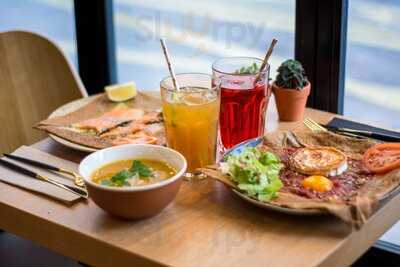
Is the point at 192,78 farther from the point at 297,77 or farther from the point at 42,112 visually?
the point at 42,112

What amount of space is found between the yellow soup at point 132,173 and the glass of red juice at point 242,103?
23 cm

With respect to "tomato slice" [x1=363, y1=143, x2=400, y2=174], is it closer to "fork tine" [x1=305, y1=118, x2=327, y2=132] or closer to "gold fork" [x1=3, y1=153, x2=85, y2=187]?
"fork tine" [x1=305, y1=118, x2=327, y2=132]

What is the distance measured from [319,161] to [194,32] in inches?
43.6

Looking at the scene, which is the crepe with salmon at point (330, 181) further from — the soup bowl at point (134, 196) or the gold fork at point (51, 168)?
the gold fork at point (51, 168)

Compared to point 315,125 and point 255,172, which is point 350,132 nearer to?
point 315,125

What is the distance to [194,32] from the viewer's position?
2326 millimetres

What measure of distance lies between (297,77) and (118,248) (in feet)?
2.11

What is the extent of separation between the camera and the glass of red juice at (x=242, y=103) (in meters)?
1.44

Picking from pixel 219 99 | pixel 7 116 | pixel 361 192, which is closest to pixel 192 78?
pixel 219 99

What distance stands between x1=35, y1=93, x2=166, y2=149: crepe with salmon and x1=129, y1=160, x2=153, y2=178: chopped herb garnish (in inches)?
8.1

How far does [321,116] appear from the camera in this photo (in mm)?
1613

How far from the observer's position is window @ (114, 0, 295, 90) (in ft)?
6.75

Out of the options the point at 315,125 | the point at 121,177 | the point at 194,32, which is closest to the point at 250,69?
the point at 315,125

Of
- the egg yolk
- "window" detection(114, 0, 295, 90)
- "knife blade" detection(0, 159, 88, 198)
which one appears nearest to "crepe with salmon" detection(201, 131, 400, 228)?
the egg yolk
